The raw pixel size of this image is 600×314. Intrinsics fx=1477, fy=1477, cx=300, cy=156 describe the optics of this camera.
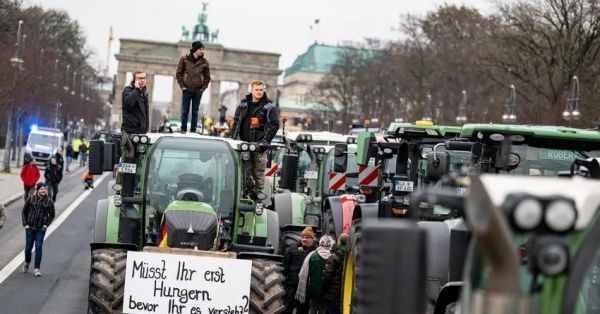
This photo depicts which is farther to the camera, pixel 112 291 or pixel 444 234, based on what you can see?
pixel 112 291

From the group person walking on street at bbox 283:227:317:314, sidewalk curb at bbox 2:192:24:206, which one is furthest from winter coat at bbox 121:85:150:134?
sidewalk curb at bbox 2:192:24:206

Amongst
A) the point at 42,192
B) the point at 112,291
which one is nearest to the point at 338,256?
the point at 112,291

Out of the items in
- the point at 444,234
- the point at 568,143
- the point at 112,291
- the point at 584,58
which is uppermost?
the point at 584,58

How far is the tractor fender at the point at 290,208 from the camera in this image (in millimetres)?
22391

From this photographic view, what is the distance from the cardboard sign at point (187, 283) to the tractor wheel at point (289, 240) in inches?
179

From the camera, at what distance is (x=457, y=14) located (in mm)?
95312

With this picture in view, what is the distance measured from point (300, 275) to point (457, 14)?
80508 mm

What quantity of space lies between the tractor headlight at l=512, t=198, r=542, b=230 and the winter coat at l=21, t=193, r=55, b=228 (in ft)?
62.9

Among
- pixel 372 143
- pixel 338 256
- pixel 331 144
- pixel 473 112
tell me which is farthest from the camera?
pixel 473 112

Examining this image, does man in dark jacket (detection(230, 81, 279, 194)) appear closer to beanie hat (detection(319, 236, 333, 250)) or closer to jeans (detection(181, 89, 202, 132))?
jeans (detection(181, 89, 202, 132))

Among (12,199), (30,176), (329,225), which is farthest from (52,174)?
(329,225)

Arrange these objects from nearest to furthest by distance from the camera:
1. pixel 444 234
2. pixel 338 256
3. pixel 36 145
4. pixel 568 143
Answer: pixel 444 234
pixel 568 143
pixel 338 256
pixel 36 145

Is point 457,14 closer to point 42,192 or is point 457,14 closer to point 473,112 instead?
point 473,112

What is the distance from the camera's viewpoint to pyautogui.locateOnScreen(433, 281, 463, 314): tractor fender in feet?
30.2
